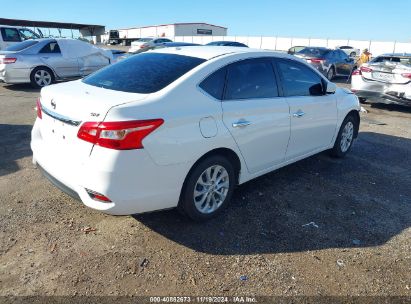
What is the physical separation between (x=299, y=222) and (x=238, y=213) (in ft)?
2.09

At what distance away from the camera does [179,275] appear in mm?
2869

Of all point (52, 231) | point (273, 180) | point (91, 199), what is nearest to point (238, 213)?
point (273, 180)

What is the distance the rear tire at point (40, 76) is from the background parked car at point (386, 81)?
9.04 m

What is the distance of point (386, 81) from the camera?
9.18 metres

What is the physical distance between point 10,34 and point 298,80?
15.1 meters

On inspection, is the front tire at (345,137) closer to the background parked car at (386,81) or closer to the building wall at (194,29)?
the background parked car at (386,81)

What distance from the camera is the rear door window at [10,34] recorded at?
15.2 meters

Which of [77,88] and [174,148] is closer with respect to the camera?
[174,148]

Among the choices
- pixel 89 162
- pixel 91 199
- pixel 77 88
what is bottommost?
pixel 91 199

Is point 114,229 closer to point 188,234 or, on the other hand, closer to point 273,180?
point 188,234

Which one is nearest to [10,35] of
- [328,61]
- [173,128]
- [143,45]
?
[143,45]

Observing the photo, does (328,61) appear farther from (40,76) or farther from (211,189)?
(211,189)

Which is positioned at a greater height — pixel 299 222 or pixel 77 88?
pixel 77 88

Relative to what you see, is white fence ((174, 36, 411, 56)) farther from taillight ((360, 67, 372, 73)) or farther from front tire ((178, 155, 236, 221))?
front tire ((178, 155, 236, 221))
